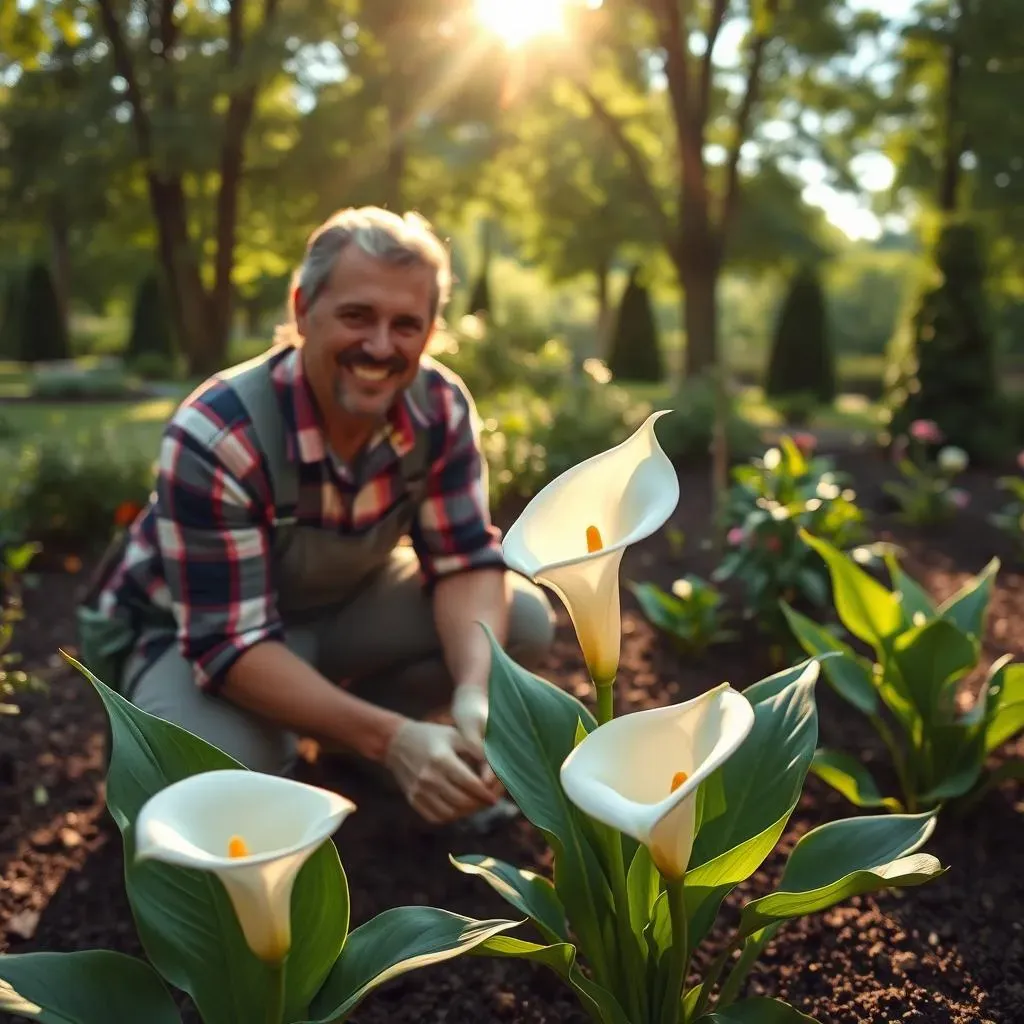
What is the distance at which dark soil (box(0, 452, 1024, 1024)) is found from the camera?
1.67 meters

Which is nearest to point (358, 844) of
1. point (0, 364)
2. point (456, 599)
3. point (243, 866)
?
point (456, 599)

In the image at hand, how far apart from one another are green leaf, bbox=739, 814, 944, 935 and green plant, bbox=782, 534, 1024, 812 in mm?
622

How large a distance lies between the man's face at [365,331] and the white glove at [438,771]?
0.69 m

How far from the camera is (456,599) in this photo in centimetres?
224

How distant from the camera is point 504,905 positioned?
6.47 feet

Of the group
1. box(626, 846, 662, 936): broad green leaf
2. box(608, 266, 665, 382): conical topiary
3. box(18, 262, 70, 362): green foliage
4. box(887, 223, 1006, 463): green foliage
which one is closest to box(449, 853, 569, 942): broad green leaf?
box(626, 846, 662, 936): broad green leaf

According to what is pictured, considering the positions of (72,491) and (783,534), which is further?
(72,491)

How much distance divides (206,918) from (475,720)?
62 centimetres

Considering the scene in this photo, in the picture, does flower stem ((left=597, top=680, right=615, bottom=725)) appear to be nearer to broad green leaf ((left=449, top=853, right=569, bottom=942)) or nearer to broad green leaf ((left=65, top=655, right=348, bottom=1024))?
broad green leaf ((left=449, top=853, right=569, bottom=942))

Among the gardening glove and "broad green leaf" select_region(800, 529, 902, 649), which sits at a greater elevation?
"broad green leaf" select_region(800, 529, 902, 649)


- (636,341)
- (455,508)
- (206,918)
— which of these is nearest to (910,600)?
(455,508)

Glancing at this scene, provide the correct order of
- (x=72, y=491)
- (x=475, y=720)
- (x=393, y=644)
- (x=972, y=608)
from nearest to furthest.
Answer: (x=475, y=720)
(x=972, y=608)
(x=393, y=644)
(x=72, y=491)

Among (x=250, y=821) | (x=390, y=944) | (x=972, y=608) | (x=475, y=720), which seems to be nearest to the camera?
(x=250, y=821)

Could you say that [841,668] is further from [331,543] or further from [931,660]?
[331,543]
